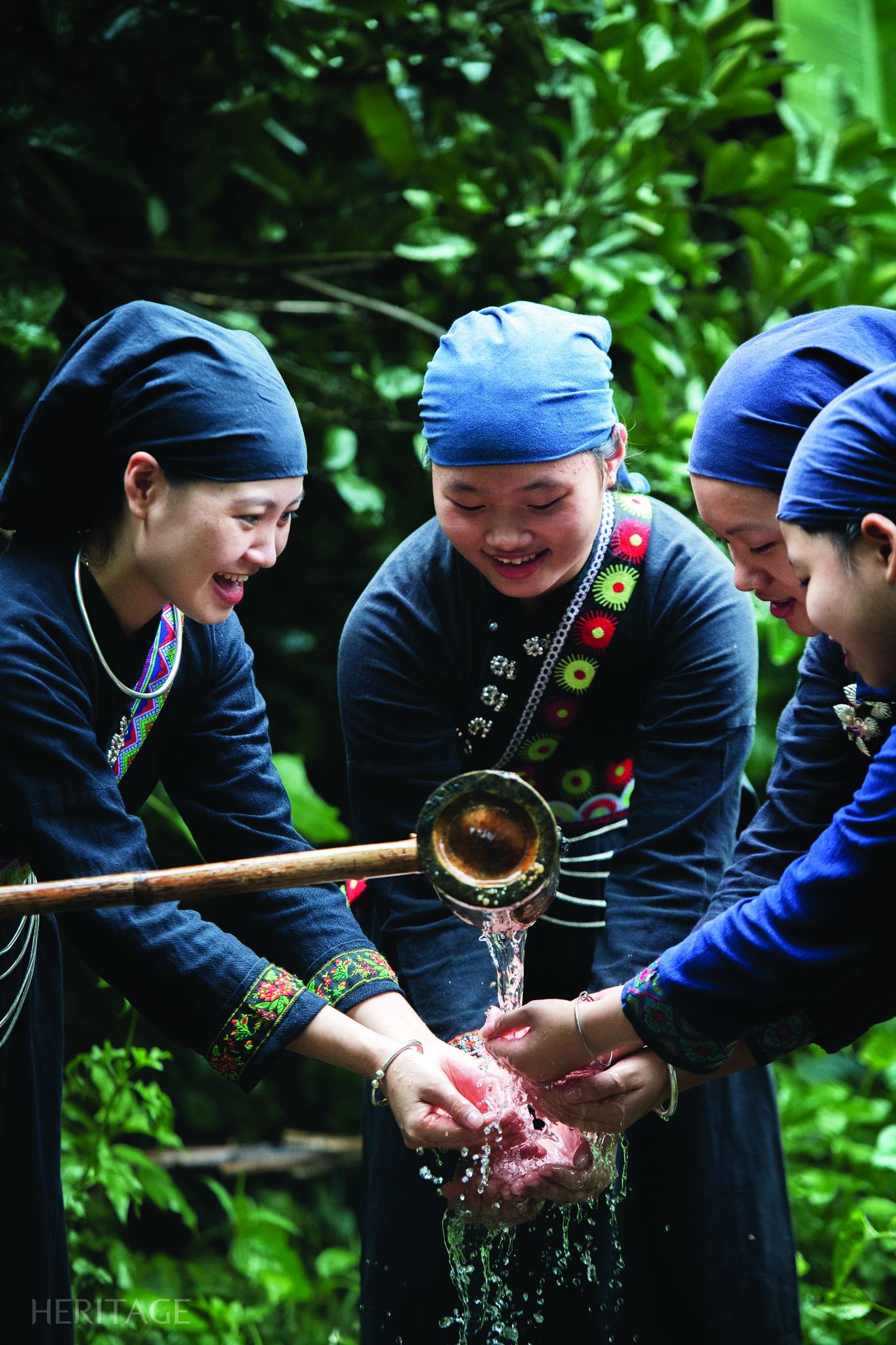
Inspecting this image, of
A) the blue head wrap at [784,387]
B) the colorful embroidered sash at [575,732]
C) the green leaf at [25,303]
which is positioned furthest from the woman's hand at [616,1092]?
the green leaf at [25,303]

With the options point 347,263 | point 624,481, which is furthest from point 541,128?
point 624,481

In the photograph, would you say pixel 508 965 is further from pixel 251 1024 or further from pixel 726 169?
pixel 726 169

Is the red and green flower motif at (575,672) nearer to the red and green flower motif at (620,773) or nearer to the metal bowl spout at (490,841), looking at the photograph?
the red and green flower motif at (620,773)

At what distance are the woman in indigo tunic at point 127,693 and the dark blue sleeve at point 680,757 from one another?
1.19ft

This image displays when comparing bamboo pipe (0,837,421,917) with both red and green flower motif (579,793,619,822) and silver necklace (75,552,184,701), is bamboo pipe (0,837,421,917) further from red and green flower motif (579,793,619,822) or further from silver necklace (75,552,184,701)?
red and green flower motif (579,793,619,822)

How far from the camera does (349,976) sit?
7.44 feet

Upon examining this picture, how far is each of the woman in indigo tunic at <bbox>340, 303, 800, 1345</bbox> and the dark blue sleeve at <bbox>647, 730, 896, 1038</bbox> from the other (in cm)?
36

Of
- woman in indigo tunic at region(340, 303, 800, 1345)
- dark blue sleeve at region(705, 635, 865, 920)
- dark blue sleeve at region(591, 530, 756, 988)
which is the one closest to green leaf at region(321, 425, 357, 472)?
woman in indigo tunic at region(340, 303, 800, 1345)

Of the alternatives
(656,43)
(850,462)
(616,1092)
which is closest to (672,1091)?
(616,1092)

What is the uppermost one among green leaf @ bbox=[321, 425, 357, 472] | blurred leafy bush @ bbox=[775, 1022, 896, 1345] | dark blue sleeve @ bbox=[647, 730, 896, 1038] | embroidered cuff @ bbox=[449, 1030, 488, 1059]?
green leaf @ bbox=[321, 425, 357, 472]

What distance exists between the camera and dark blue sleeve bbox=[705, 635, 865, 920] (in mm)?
2201

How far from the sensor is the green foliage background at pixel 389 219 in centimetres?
315

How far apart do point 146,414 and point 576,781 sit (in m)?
0.97

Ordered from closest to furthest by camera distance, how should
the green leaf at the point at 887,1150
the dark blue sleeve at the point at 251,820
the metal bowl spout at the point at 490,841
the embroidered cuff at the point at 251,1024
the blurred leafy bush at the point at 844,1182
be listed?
the metal bowl spout at the point at 490,841 < the embroidered cuff at the point at 251,1024 < the dark blue sleeve at the point at 251,820 < the green leaf at the point at 887,1150 < the blurred leafy bush at the point at 844,1182
